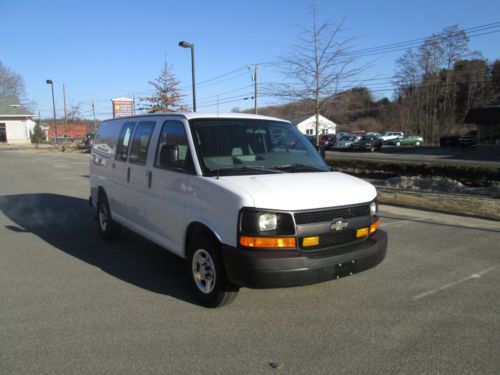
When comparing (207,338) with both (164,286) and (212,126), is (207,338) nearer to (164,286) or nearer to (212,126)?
(164,286)

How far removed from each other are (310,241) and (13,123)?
62.9 meters

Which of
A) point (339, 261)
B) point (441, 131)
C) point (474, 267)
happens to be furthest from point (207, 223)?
point (441, 131)

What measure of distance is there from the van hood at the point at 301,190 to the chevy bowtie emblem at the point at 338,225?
17cm

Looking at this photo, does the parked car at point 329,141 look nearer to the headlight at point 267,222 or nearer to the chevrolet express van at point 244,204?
the chevrolet express van at point 244,204

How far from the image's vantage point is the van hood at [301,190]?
3.59m

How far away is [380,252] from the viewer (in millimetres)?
4180

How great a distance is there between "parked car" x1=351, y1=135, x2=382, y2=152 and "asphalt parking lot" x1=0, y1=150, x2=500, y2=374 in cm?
3688

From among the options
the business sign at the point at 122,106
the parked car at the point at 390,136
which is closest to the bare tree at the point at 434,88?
the parked car at the point at 390,136

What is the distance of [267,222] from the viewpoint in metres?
3.58

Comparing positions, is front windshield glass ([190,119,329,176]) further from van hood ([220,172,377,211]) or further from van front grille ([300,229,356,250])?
van front grille ([300,229,356,250])

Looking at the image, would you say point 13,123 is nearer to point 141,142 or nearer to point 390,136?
point 390,136

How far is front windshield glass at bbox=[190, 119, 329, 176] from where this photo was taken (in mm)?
4289

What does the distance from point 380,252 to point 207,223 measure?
1785 mm

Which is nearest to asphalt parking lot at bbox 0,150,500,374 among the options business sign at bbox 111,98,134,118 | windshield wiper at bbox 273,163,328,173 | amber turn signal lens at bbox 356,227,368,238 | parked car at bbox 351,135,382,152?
amber turn signal lens at bbox 356,227,368,238
